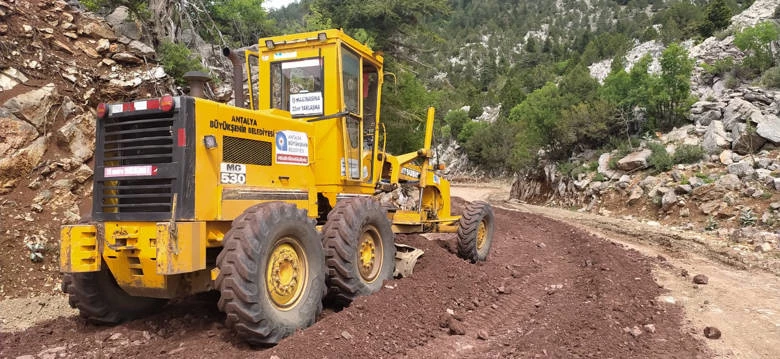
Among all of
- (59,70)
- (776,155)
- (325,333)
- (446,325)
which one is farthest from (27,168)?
(776,155)

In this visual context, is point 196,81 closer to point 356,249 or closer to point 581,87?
point 356,249

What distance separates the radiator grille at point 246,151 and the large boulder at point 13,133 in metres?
5.64

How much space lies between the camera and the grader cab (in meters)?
4.55

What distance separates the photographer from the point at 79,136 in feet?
31.4

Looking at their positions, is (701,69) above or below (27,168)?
above

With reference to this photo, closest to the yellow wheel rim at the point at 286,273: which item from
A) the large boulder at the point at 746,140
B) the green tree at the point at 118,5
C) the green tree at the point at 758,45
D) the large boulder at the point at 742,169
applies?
the green tree at the point at 118,5

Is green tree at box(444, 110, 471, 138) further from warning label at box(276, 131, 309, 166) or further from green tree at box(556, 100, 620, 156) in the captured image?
warning label at box(276, 131, 309, 166)

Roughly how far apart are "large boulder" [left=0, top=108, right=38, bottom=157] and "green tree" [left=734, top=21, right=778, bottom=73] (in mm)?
24215

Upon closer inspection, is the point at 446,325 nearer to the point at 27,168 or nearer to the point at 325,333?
the point at 325,333

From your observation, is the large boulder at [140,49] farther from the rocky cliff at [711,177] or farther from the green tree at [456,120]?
the green tree at [456,120]

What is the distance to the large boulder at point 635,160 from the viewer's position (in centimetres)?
1877

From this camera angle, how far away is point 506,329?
5.53 m

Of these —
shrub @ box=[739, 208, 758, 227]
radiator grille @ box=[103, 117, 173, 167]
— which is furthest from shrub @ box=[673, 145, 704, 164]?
radiator grille @ box=[103, 117, 173, 167]

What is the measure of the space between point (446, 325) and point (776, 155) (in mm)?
13829
